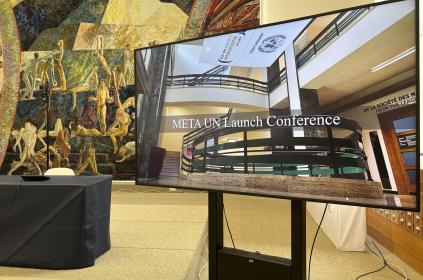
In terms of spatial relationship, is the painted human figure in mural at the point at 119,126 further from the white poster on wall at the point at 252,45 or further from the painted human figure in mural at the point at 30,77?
the white poster on wall at the point at 252,45

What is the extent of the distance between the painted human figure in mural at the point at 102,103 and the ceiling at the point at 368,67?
520 centimetres

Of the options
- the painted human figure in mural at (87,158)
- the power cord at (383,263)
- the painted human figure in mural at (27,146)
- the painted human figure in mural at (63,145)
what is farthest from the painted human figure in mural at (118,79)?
the power cord at (383,263)

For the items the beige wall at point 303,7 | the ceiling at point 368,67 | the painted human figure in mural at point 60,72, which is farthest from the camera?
the painted human figure in mural at point 60,72

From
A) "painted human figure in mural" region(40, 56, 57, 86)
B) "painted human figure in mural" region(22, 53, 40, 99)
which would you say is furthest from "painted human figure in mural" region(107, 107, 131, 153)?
"painted human figure in mural" region(22, 53, 40, 99)

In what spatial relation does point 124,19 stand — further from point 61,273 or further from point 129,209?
point 61,273

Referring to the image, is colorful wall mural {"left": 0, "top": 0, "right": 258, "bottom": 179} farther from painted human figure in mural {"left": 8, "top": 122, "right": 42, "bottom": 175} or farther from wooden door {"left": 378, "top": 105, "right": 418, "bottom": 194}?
wooden door {"left": 378, "top": 105, "right": 418, "bottom": 194}

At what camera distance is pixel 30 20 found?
6320mm

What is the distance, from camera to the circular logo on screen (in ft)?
4.70

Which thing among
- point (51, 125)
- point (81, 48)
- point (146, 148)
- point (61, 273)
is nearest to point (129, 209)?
point (61, 273)

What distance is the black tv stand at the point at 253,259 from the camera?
4.74 feet

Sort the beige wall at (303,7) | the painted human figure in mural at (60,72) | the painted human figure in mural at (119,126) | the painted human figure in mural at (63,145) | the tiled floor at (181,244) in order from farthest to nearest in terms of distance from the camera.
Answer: the painted human figure in mural at (60,72) → the painted human figure in mural at (63,145) → the painted human figure in mural at (119,126) → the beige wall at (303,7) → the tiled floor at (181,244)

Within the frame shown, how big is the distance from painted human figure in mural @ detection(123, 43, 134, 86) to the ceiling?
5058mm

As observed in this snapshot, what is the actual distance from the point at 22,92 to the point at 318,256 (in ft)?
19.6

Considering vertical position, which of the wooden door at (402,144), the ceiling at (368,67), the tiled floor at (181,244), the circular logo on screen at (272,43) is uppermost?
the circular logo on screen at (272,43)
